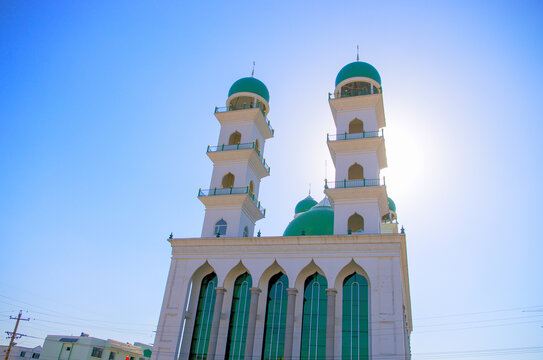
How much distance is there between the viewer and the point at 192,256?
22719 millimetres

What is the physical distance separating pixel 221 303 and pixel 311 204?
15.4 m

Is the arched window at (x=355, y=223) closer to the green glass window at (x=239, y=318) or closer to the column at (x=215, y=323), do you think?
the green glass window at (x=239, y=318)

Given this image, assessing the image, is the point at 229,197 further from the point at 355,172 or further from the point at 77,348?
the point at 77,348

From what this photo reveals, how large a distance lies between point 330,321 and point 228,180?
35.5 feet

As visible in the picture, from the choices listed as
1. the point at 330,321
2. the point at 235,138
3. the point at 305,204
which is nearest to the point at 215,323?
the point at 330,321

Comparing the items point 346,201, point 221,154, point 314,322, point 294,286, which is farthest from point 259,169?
point 314,322

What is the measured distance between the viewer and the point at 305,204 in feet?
115

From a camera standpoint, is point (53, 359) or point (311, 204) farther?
point (53, 359)

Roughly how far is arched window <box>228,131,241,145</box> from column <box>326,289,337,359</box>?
37.8 feet

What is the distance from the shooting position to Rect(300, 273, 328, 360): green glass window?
19469 mm

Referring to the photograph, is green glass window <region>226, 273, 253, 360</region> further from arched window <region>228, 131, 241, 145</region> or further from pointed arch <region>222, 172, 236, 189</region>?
arched window <region>228, 131, 241, 145</region>

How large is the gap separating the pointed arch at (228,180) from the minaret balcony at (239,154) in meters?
1.01

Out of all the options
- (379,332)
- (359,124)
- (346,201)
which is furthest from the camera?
(359,124)

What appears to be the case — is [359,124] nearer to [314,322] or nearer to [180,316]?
[314,322]
